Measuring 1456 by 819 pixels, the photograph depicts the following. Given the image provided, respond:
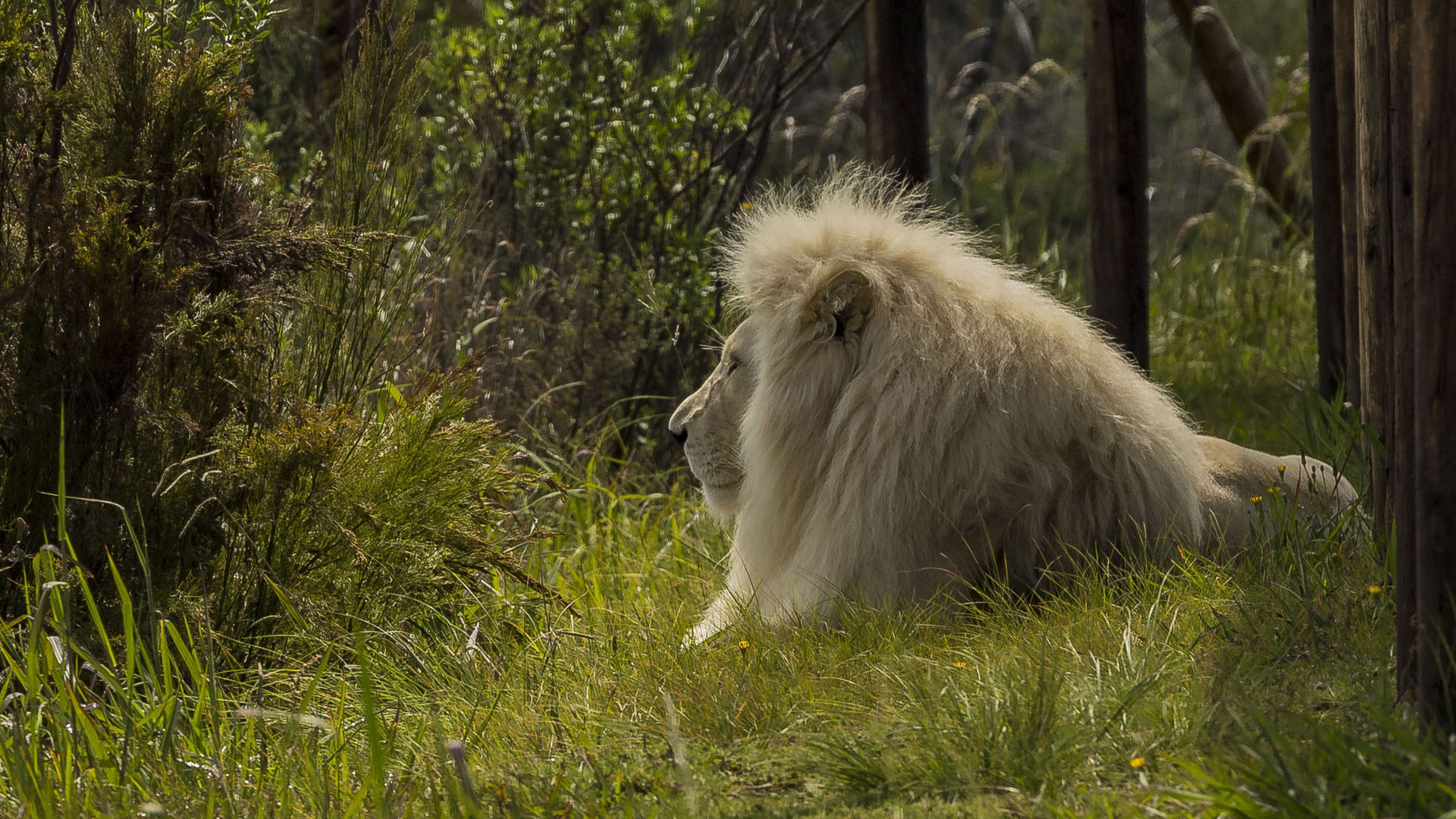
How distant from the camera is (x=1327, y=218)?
5.17 m

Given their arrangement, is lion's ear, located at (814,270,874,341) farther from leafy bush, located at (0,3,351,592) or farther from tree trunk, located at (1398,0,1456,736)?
tree trunk, located at (1398,0,1456,736)

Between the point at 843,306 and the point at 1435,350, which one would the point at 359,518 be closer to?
the point at 843,306

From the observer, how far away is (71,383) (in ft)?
9.85

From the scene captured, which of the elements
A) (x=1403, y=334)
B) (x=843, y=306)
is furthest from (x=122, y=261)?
(x=1403, y=334)

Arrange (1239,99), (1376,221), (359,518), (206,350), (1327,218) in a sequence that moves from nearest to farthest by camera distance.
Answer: (1376,221) < (206,350) < (359,518) < (1327,218) < (1239,99)

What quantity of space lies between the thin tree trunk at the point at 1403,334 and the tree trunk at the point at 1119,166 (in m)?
2.56

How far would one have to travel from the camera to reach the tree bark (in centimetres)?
738

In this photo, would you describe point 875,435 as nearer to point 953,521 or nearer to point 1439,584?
point 953,521

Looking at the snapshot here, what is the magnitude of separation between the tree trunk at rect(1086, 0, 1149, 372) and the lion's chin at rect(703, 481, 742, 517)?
1.84 m

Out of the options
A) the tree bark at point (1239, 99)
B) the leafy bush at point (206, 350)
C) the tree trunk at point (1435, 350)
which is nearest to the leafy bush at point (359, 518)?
the leafy bush at point (206, 350)

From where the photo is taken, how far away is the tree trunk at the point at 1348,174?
4.18 m

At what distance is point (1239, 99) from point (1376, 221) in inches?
219

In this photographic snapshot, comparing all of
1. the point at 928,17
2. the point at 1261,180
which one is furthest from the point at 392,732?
the point at 928,17

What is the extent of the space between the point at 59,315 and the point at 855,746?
78.7 inches
